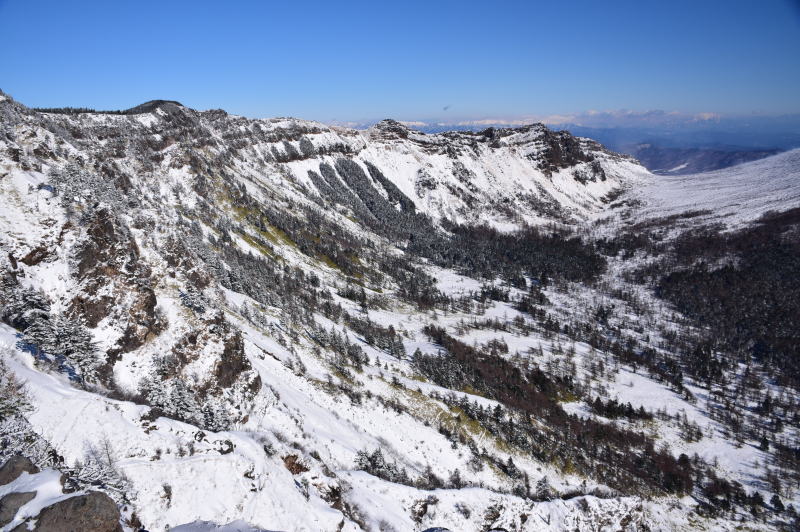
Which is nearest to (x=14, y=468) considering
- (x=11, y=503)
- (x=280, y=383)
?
(x=11, y=503)

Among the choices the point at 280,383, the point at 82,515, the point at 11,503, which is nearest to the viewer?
the point at 11,503

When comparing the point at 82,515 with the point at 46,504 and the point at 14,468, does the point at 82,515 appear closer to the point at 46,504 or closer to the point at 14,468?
the point at 46,504

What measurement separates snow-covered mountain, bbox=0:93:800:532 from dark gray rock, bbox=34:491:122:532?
86cm

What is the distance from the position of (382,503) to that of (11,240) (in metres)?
34.5

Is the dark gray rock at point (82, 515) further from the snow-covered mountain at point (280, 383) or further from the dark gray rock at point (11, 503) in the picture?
the snow-covered mountain at point (280, 383)

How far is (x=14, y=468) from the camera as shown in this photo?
13.3 m

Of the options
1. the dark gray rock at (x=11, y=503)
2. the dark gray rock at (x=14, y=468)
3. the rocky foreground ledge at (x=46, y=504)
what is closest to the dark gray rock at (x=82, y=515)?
the rocky foreground ledge at (x=46, y=504)

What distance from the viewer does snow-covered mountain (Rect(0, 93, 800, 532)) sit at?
20438 millimetres

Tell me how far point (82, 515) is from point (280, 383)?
31323mm

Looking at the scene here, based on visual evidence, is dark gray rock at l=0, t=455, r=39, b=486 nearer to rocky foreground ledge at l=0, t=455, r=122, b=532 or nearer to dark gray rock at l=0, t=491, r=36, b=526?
rocky foreground ledge at l=0, t=455, r=122, b=532

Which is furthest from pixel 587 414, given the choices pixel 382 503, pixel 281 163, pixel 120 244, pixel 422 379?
pixel 281 163

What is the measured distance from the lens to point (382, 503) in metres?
28.4

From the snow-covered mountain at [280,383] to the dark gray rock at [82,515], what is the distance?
0.86 metres

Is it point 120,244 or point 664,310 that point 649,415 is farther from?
point 120,244
